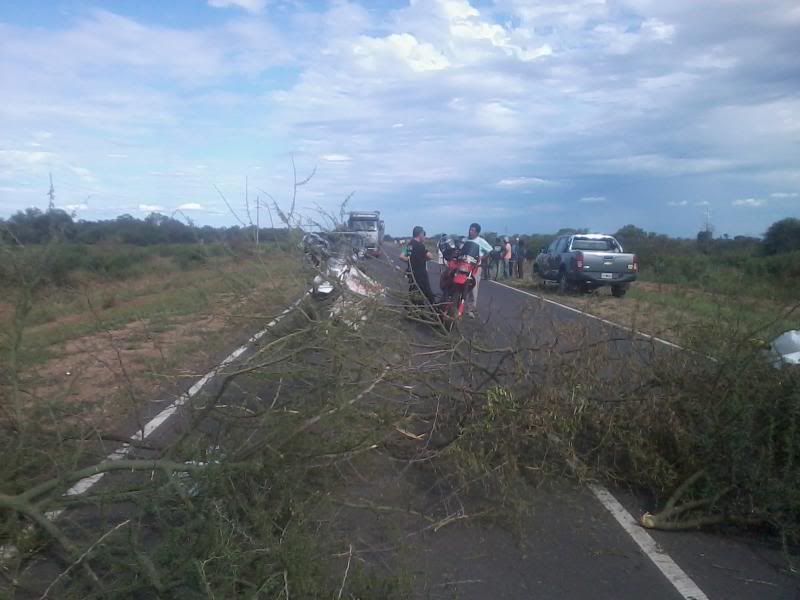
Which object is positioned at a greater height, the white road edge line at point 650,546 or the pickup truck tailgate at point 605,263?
the pickup truck tailgate at point 605,263

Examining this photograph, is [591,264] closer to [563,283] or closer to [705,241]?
[563,283]

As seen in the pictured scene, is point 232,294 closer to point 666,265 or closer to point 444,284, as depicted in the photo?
point 444,284

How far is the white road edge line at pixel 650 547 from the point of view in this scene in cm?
445

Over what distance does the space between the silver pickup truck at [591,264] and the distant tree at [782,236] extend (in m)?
16.1

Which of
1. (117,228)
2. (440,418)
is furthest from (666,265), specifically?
(440,418)

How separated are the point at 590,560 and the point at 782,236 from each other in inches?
1501

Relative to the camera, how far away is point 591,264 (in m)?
22.9

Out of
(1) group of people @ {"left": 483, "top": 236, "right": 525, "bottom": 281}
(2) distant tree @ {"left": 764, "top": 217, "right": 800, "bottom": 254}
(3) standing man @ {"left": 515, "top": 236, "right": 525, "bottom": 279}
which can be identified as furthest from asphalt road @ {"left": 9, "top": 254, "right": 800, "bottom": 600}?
(2) distant tree @ {"left": 764, "top": 217, "right": 800, "bottom": 254}

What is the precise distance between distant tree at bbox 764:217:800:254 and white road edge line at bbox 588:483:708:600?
34.2m

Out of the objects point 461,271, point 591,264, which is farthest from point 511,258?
point 461,271

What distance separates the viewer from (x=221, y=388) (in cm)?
538

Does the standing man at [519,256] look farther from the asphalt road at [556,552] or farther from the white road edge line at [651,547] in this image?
the asphalt road at [556,552]

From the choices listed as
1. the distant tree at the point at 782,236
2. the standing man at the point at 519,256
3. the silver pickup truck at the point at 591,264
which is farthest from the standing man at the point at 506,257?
the distant tree at the point at 782,236

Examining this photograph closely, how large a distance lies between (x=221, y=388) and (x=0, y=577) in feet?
5.67
